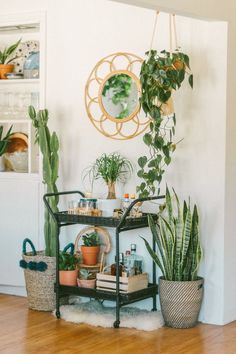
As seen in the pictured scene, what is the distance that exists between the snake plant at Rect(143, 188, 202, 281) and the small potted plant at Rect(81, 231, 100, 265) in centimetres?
50

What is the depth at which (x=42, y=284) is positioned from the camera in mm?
5734

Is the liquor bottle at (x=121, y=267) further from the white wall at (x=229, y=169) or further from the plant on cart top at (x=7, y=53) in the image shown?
the plant on cart top at (x=7, y=53)

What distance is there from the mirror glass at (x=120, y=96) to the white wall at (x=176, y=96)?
205 millimetres

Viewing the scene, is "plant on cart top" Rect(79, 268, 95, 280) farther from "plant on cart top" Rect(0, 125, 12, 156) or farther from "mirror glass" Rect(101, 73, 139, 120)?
"plant on cart top" Rect(0, 125, 12, 156)

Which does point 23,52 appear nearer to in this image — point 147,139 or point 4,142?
point 4,142

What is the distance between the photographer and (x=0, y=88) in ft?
21.2

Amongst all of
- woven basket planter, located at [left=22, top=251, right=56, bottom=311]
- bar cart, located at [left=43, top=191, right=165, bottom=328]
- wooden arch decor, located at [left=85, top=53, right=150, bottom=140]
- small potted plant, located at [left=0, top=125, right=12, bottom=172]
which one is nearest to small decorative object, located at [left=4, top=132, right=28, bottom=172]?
small potted plant, located at [left=0, top=125, right=12, bottom=172]

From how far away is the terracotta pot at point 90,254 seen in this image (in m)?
5.69

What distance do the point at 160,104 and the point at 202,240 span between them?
1.03 meters

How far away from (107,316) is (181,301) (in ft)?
1.83

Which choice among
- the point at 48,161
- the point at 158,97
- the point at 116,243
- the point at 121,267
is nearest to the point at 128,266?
the point at 121,267

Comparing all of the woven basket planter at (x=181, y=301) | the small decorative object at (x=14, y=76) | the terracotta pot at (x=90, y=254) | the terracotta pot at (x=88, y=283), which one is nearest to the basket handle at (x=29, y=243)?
the terracotta pot at (x=90, y=254)

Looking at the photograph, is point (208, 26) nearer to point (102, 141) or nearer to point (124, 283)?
point (102, 141)

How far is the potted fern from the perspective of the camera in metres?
5.27
